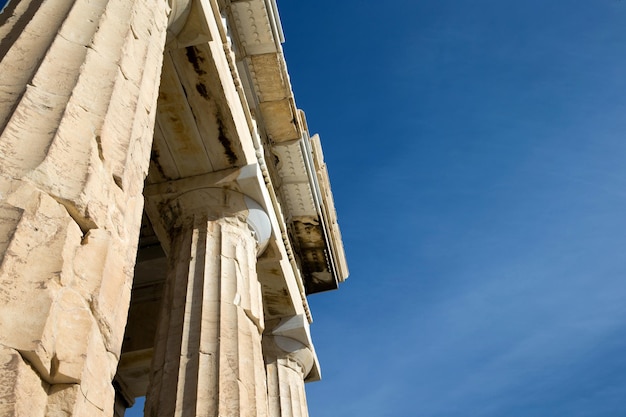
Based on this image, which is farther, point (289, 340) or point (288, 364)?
point (289, 340)

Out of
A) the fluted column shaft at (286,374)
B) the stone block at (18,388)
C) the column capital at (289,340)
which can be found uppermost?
the column capital at (289,340)

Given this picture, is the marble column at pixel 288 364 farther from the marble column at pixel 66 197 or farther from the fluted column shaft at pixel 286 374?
the marble column at pixel 66 197

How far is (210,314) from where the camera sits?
6715 millimetres

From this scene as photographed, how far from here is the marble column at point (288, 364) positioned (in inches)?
409

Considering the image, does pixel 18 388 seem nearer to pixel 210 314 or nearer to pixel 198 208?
pixel 210 314

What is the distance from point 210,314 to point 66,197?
4.02m

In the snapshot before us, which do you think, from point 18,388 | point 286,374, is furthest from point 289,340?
point 18,388

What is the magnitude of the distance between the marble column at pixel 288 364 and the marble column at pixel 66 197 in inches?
286

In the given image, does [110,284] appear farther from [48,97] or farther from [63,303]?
[48,97]

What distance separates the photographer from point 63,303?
8.61ft

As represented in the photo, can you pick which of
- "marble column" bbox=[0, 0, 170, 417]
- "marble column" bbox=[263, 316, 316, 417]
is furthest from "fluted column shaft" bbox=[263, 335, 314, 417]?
"marble column" bbox=[0, 0, 170, 417]

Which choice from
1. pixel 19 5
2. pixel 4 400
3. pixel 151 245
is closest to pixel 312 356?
pixel 151 245

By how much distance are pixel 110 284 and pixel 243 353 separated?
374 centimetres

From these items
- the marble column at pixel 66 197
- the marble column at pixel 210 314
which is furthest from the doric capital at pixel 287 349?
the marble column at pixel 66 197
